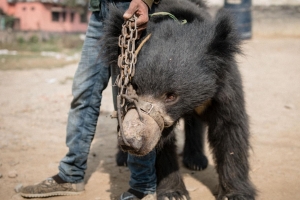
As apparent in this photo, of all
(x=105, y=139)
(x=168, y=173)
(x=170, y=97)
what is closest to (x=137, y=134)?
(x=170, y=97)

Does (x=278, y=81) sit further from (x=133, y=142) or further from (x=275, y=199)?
(x=133, y=142)

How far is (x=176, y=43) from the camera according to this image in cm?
242

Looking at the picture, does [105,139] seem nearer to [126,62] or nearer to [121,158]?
[121,158]

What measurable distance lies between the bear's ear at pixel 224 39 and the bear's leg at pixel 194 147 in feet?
3.92

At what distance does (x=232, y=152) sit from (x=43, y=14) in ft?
83.3

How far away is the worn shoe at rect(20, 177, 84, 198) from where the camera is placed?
114 inches

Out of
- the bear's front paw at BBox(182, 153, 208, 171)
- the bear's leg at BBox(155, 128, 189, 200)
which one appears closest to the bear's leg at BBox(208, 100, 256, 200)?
the bear's leg at BBox(155, 128, 189, 200)

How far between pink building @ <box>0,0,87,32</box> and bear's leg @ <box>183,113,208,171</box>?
2367cm

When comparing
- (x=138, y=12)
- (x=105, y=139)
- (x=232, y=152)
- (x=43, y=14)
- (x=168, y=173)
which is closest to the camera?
(x=138, y=12)

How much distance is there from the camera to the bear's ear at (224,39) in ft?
8.09

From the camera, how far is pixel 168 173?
9.90 ft

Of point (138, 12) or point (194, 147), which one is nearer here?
point (138, 12)

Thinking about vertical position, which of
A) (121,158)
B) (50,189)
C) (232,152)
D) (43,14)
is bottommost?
(43,14)

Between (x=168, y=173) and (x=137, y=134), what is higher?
(x=137, y=134)
